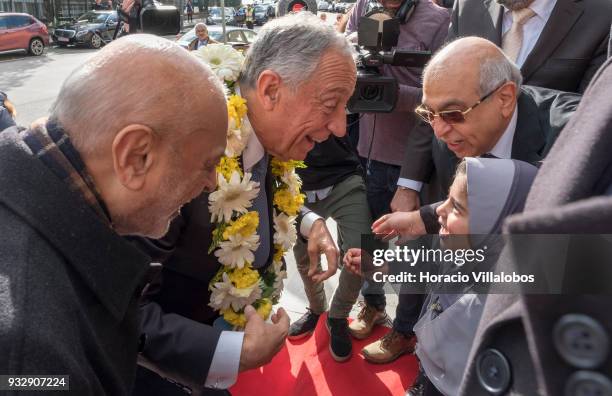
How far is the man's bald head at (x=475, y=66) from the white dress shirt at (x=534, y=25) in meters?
0.49

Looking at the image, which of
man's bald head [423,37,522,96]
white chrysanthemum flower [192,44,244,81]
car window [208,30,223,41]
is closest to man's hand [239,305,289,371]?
white chrysanthemum flower [192,44,244,81]

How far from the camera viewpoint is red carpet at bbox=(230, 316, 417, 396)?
2506 millimetres

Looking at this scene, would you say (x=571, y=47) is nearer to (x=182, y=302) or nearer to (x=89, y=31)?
(x=182, y=302)

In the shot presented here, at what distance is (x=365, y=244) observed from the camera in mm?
2803

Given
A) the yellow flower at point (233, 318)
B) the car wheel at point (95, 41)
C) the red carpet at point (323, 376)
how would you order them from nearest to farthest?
the yellow flower at point (233, 318)
the red carpet at point (323, 376)
the car wheel at point (95, 41)

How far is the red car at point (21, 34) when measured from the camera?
15.5 m

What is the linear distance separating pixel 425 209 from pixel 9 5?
28.4m

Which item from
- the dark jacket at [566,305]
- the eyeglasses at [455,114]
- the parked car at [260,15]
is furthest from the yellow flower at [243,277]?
the parked car at [260,15]

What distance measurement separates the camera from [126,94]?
2.94ft

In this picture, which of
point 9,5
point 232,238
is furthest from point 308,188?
point 9,5

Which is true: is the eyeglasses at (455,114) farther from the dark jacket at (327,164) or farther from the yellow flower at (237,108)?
the dark jacket at (327,164)

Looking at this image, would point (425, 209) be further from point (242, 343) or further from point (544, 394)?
point (544, 394)

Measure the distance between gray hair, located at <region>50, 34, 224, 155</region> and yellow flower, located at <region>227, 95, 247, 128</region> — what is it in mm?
763

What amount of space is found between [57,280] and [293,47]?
3.89ft
